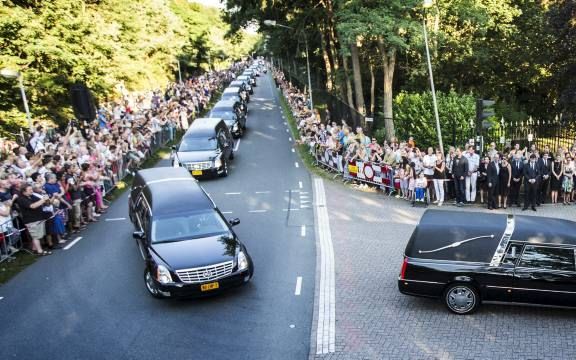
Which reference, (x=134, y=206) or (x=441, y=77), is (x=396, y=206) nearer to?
(x=134, y=206)

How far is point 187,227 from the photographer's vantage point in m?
11.8

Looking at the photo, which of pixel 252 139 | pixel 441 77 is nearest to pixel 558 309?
pixel 252 139

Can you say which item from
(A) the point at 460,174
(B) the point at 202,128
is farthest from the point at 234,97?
(A) the point at 460,174

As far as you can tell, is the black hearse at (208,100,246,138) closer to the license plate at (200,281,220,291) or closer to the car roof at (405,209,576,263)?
the license plate at (200,281,220,291)

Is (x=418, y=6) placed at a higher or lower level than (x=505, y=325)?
higher

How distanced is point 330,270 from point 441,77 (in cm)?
2653

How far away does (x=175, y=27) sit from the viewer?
57219mm

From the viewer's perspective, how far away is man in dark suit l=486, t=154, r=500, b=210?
1688 cm

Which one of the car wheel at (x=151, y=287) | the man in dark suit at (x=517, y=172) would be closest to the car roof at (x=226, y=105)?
the man in dark suit at (x=517, y=172)

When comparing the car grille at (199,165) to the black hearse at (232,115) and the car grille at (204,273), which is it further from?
the car grille at (204,273)

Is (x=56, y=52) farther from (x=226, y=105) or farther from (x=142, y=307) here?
(x=142, y=307)

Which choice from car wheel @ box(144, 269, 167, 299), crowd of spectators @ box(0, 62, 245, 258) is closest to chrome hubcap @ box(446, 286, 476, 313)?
car wheel @ box(144, 269, 167, 299)

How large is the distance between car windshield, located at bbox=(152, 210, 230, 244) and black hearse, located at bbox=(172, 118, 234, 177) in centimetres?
972

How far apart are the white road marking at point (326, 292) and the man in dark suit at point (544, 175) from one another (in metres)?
6.65
